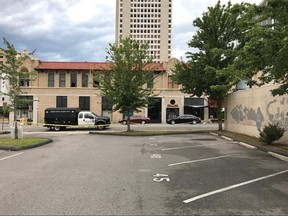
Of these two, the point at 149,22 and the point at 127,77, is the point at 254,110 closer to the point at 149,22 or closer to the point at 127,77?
the point at 127,77

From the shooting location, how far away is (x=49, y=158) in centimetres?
1261

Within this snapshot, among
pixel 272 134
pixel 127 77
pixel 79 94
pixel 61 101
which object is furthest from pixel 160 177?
pixel 61 101

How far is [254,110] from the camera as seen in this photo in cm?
2150

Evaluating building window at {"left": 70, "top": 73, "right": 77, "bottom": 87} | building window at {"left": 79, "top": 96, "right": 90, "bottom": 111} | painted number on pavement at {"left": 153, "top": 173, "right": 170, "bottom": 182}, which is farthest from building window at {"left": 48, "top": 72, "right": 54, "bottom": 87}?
painted number on pavement at {"left": 153, "top": 173, "right": 170, "bottom": 182}

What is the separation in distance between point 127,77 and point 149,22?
469ft

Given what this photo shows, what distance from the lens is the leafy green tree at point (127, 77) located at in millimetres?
26641

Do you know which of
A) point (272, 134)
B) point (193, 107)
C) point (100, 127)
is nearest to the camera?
point (272, 134)

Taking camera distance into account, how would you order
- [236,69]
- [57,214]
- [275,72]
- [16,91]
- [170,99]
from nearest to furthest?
[57,214], [275,72], [236,69], [16,91], [170,99]

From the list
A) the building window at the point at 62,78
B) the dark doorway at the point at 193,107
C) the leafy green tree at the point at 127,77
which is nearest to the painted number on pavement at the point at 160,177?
the leafy green tree at the point at 127,77

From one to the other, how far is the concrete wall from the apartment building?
13473cm

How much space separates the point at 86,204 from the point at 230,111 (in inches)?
922

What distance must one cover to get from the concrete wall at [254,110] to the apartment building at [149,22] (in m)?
135

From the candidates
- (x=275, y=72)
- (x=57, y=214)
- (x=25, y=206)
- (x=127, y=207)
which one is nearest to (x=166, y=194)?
(x=127, y=207)

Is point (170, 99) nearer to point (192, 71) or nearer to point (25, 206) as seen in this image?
point (192, 71)
